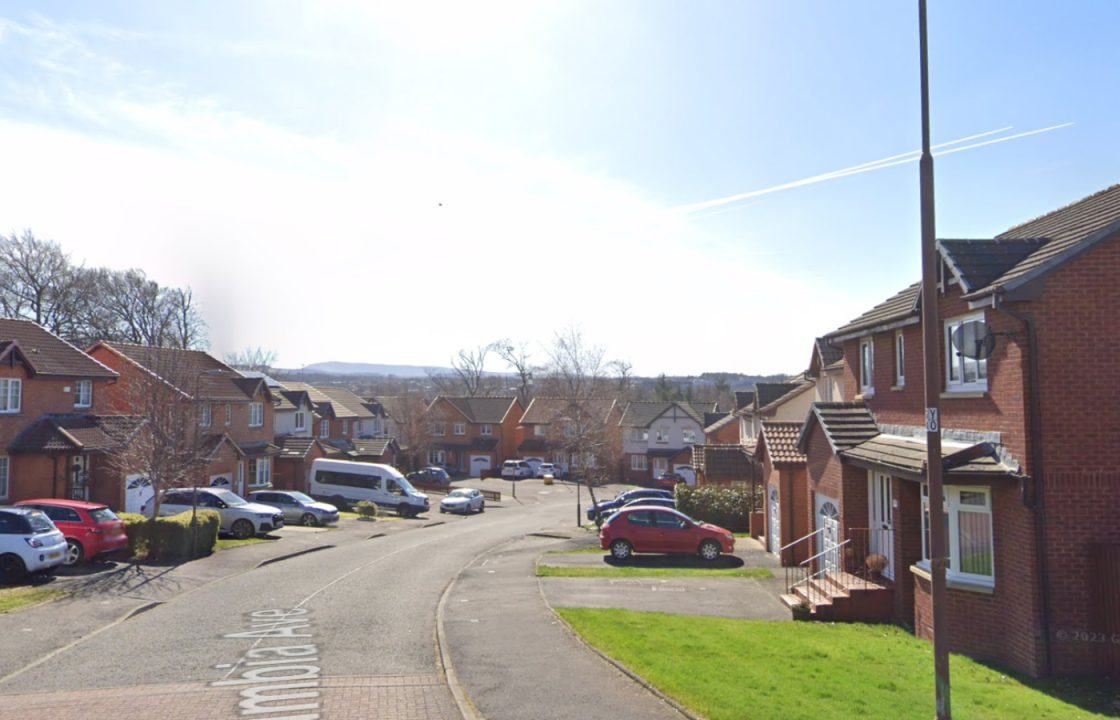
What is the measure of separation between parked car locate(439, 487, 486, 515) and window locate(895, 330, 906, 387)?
103 ft

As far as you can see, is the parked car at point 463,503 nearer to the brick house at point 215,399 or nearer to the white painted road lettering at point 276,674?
Result: the brick house at point 215,399

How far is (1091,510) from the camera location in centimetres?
1205

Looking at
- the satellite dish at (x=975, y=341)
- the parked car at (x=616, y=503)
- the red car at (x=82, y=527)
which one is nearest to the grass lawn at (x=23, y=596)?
the red car at (x=82, y=527)

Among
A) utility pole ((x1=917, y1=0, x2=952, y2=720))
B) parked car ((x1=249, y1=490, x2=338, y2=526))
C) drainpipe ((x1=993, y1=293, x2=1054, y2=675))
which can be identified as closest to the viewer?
utility pole ((x1=917, y1=0, x2=952, y2=720))

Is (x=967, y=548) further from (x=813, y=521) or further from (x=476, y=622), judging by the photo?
(x=476, y=622)

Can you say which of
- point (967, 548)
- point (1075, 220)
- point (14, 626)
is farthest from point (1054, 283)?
point (14, 626)

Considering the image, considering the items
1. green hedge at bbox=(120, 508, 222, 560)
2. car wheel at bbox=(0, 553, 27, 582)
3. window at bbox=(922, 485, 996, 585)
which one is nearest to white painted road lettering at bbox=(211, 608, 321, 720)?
A: car wheel at bbox=(0, 553, 27, 582)

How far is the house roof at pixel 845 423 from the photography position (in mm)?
17953

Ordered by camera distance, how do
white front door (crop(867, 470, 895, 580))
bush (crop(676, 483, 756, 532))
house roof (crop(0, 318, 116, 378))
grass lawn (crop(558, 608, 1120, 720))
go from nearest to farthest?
1. grass lawn (crop(558, 608, 1120, 720))
2. white front door (crop(867, 470, 895, 580))
3. house roof (crop(0, 318, 116, 378))
4. bush (crop(676, 483, 756, 532))

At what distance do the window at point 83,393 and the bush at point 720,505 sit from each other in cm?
2416

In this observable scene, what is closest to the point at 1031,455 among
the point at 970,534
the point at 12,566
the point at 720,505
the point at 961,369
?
the point at 970,534

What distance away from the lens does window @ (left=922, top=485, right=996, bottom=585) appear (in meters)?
13.2

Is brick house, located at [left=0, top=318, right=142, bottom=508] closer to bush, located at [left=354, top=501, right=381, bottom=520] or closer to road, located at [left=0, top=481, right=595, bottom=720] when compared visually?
bush, located at [left=354, top=501, right=381, bottom=520]

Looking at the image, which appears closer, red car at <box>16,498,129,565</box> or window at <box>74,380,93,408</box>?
red car at <box>16,498,129,565</box>
